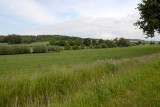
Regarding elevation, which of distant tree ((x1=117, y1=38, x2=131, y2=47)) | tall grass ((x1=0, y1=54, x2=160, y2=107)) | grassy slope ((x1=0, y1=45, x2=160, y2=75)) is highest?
distant tree ((x1=117, y1=38, x2=131, y2=47))

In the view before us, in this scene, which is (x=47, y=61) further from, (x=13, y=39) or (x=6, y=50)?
(x=13, y=39)

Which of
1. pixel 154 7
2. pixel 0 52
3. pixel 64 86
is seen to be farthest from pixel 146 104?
pixel 0 52

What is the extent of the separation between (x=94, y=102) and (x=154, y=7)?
916 inches

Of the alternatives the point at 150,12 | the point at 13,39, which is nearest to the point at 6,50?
the point at 13,39

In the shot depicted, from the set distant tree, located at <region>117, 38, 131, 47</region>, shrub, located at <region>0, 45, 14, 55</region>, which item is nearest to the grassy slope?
shrub, located at <region>0, 45, 14, 55</region>

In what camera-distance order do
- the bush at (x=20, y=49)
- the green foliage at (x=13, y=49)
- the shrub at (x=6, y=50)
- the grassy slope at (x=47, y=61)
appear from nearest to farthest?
the grassy slope at (x=47, y=61) → the shrub at (x=6, y=50) → the green foliage at (x=13, y=49) → the bush at (x=20, y=49)

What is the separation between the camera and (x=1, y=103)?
3662 millimetres

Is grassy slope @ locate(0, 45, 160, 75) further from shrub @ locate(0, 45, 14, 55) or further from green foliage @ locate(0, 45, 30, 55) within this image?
green foliage @ locate(0, 45, 30, 55)

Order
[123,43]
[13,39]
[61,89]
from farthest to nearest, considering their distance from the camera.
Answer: [123,43]
[13,39]
[61,89]

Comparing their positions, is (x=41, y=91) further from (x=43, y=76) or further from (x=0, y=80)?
(x=0, y=80)

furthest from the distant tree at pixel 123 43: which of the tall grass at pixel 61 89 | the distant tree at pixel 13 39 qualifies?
the tall grass at pixel 61 89

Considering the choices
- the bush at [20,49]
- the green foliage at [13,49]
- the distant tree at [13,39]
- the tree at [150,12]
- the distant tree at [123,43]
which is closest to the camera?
the tree at [150,12]

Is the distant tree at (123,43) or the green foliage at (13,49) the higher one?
the distant tree at (123,43)

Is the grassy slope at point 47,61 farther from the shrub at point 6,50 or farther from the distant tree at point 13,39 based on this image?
the distant tree at point 13,39
